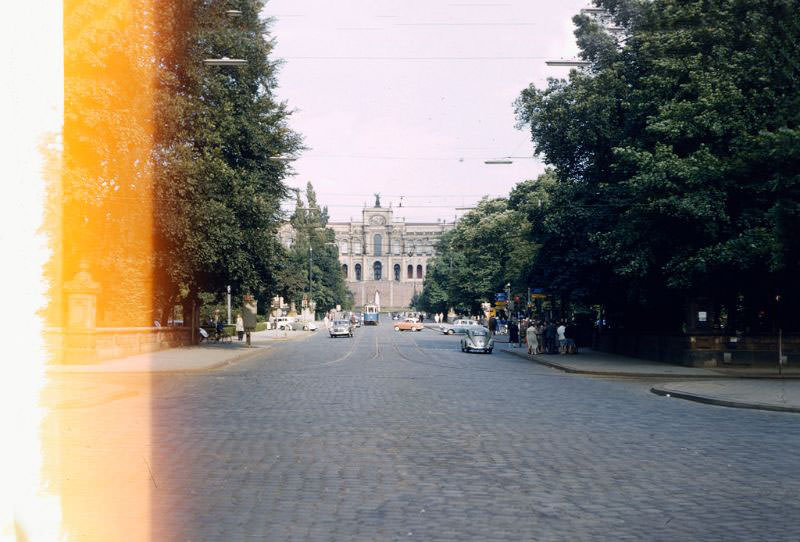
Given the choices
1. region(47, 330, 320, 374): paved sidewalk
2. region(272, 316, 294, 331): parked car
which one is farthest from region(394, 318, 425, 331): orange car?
region(47, 330, 320, 374): paved sidewalk

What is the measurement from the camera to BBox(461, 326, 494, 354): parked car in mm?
44156

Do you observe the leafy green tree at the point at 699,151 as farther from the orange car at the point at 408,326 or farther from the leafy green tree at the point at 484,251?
the orange car at the point at 408,326

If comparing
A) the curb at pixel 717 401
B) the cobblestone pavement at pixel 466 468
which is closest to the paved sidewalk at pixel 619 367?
the curb at pixel 717 401

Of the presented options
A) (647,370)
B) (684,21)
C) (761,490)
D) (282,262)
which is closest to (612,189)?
(684,21)

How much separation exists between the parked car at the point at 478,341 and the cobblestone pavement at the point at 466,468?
78.7 ft

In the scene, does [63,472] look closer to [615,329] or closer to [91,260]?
[91,260]

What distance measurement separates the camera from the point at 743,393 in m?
20.4

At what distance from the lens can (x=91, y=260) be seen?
108 feet

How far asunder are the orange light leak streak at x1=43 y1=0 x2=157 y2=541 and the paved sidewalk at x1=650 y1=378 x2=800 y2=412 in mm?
11587

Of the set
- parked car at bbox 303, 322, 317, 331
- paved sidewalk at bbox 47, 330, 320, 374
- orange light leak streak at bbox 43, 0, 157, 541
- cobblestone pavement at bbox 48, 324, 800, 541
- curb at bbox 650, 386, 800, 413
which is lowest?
curb at bbox 650, 386, 800, 413

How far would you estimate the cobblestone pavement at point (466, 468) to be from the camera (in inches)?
303

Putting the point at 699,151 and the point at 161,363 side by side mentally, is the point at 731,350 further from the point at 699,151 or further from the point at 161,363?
the point at 161,363

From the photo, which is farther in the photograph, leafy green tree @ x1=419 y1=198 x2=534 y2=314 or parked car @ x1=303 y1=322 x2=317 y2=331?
parked car @ x1=303 y1=322 x2=317 y2=331

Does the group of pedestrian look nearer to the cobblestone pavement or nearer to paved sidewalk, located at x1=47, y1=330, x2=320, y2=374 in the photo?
paved sidewalk, located at x1=47, y1=330, x2=320, y2=374
